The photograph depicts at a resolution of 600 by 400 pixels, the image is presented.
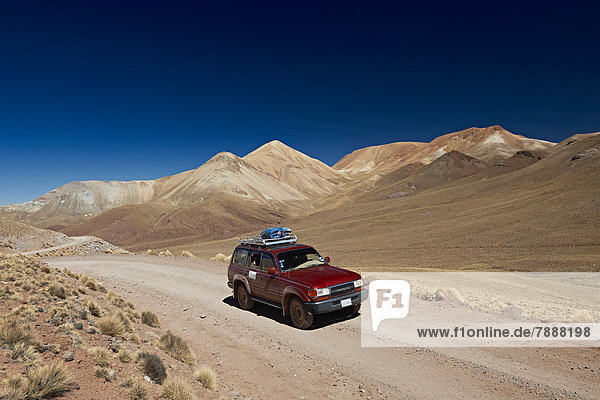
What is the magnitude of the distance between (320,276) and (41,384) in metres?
6.11

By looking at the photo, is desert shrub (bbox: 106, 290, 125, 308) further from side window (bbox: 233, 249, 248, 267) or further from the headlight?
the headlight

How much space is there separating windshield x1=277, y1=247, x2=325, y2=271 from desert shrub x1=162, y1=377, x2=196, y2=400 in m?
4.72

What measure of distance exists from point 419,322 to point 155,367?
6028 millimetres

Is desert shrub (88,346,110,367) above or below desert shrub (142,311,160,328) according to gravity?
above

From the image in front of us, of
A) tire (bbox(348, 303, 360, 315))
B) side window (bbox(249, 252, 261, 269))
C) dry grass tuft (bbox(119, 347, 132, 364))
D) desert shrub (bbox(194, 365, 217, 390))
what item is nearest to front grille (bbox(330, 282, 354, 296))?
tire (bbox(348, 303, 360, 315))

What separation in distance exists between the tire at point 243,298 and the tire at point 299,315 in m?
2.10

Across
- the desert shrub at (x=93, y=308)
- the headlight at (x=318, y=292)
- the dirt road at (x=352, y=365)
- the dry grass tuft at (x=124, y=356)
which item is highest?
the headlight at (x=318, y=292)

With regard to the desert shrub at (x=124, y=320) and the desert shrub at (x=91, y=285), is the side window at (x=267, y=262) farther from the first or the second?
the desert shrub at (x=91, y=285)

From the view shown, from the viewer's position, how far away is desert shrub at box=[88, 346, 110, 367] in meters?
5.78

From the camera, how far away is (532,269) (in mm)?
23531

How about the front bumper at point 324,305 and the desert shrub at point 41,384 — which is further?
the front bumper at point 324,305

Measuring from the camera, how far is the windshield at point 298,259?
1011cm

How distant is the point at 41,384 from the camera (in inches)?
175

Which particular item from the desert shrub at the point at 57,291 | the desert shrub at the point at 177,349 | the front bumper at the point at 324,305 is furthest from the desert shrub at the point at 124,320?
the front bumper at the point at 324,305
